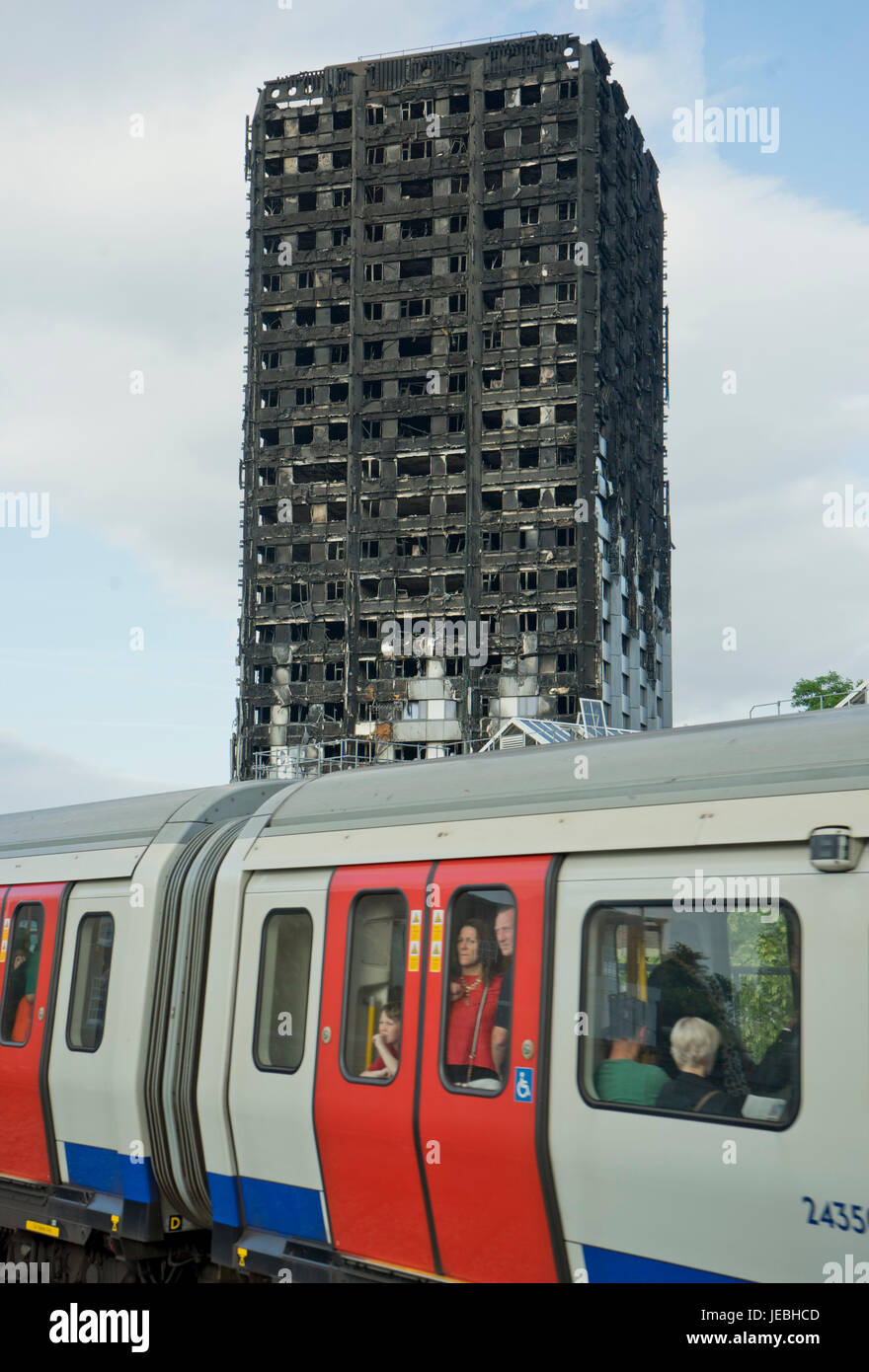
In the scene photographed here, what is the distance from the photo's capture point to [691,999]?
6109 mm

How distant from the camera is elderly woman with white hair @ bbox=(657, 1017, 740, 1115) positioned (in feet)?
19.5

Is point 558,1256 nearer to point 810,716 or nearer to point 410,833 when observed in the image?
point 410,833

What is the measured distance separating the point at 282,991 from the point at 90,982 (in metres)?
2.19

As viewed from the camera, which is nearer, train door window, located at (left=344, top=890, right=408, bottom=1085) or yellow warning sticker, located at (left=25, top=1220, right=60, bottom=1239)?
train door window, located at (left=344, top=890, right=408, bottom=1085)

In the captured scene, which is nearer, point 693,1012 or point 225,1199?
point 693,1012

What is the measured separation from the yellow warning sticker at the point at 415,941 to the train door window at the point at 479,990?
21 cm

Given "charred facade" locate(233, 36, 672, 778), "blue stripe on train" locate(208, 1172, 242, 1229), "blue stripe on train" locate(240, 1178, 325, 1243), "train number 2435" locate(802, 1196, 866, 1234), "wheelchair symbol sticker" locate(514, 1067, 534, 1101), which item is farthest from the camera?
"charred facade" locate(233, 36, 672, 778)

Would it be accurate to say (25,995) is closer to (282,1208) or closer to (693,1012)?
(282,1208)

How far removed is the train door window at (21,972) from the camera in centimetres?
1039

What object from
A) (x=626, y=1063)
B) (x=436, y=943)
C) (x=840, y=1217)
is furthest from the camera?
(x=436, y=943)

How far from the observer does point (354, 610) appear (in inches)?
3204

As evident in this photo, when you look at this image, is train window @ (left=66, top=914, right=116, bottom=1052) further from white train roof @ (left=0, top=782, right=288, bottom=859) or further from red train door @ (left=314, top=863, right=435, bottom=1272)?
red train door @ (left=314, top=863, right=435, bottom=1272)

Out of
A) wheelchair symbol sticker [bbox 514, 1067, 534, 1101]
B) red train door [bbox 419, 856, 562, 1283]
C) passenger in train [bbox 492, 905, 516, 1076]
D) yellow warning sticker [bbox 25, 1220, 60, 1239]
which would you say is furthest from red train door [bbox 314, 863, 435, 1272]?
yellow warning sticker [bbox 25, 1220, 60, 1239]

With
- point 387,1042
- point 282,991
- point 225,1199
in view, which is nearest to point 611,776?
point 387,1042
